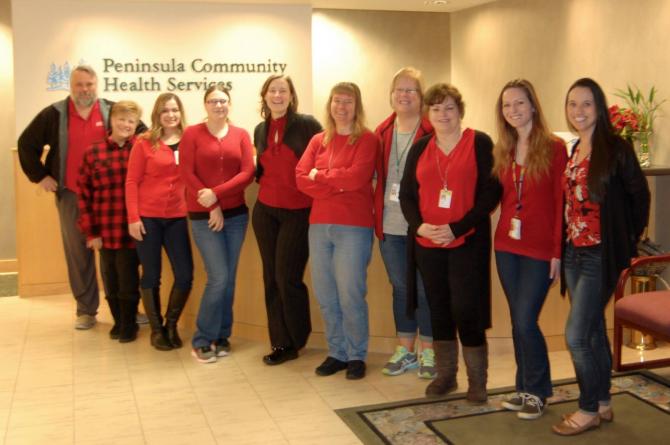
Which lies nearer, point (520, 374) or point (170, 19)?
point (520, 374)

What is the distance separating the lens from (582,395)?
3424 millimetres

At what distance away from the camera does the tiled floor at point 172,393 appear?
11.9 feet

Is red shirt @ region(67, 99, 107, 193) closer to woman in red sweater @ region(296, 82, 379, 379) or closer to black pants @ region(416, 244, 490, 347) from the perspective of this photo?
woman in red sweater @ region(296, 82, 379, 379)

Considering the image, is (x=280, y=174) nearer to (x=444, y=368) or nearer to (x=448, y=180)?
(x=448, y=180)

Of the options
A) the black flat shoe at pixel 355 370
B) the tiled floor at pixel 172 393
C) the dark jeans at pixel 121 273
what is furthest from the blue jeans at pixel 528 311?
the dark jeans at pixel 121 273

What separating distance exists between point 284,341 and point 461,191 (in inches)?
64.0

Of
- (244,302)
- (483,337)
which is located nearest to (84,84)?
(244,302)

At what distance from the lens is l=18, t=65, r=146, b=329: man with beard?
18.3 feet

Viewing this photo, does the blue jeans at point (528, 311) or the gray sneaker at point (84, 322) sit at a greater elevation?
the blue jeans at point (528, 311)

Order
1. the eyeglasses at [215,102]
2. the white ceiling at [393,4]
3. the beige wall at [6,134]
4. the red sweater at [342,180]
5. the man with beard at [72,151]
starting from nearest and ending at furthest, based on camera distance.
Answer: the red sweater at [342,180]
the eyeglasses at [215,102]
the man with beard at [72,151]
the beige wall at [6,134]
the white ceiling at [393,4]

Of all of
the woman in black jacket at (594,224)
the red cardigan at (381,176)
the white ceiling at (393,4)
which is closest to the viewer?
the woman in black jacket at (594,224)

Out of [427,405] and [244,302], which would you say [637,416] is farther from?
[244,302]

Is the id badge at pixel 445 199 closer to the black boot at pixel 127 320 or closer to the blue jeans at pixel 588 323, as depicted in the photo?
the blue jeans at pixel 588 323

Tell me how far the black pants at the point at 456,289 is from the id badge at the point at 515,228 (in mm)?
250
